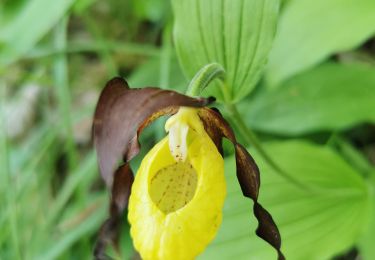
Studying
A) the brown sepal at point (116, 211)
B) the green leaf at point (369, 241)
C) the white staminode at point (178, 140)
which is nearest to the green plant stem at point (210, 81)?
the white staminode at point (178, 140)

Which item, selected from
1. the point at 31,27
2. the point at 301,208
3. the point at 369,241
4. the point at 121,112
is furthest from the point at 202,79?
the point at 31,27

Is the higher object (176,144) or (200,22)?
(200,22)

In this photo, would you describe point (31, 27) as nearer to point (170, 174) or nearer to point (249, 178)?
point (170, 174)

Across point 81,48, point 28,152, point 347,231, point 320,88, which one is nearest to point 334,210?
point 347,231

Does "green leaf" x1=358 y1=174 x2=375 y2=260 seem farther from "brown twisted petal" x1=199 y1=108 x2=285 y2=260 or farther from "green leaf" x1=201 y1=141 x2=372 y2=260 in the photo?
"brown twisted petal" x1=199 y1=108 x2=285 y2=260

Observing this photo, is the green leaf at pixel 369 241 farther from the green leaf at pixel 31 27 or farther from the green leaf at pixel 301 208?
the green leaf at pixel 31 27

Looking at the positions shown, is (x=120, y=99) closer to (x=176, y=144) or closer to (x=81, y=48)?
(x=176, y=144)
